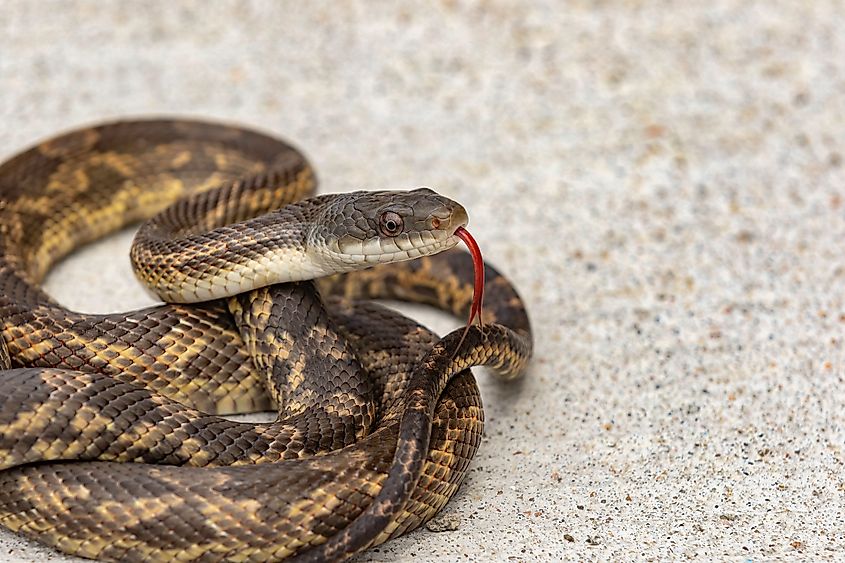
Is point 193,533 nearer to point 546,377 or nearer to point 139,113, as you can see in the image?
point 546,377

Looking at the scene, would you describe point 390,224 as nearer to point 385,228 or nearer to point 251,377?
point 385,228

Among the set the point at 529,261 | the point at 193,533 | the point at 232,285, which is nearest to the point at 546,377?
the point at 529,261

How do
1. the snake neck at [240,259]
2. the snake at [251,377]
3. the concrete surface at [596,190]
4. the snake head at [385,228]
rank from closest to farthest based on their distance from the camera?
the snake at [251,377], the snake head at [385,228], the concrete surface at [596,190], the snake neck at [240,259]

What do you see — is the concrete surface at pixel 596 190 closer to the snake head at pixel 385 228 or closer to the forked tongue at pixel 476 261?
the forked tongue at pixel 476 261

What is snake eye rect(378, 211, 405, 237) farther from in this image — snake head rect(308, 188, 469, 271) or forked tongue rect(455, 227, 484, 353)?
forked tongue rect(455, 227, 484, 353)

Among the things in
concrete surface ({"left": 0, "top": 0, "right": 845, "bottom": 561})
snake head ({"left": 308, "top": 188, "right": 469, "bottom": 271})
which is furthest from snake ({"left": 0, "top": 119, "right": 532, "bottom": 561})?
concrete surface ({"left": 0, "top": 0, "right": 845, "bottom": 561})

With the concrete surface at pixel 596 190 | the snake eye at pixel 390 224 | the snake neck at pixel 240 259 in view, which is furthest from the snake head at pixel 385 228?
the concrete surface at pixel 596 190
